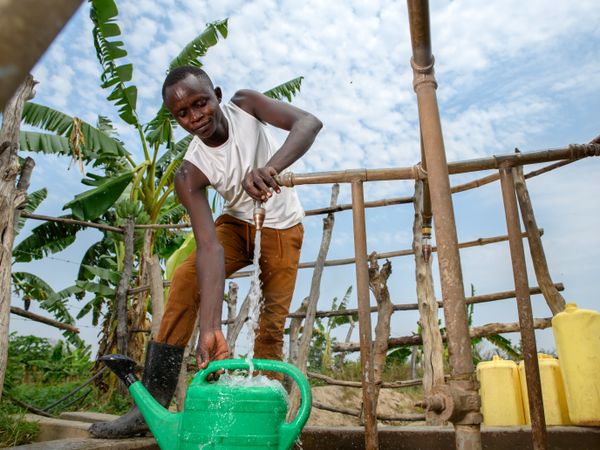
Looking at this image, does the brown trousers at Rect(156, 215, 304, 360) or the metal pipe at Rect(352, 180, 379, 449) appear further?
the brown trousers at Rect(156, 215, 304, 360)

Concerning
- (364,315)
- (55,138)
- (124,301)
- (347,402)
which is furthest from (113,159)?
(364,315)

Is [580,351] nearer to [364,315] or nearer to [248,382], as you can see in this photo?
[364,315]

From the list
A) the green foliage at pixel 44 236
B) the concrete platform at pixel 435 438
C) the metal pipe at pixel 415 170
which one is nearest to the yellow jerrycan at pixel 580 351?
the concrete platform at pixel 435 438

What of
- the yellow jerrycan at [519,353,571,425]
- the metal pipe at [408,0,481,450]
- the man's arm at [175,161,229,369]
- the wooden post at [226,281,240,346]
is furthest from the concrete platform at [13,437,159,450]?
the wooden post at [226,281,240,346]

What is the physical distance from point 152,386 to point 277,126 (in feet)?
3.85

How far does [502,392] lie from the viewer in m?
2.39

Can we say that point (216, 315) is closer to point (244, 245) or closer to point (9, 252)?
point (244, 245)

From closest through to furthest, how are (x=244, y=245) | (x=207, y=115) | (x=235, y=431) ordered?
(x=235, y=431) → (x=207, y=115) → (x=244, y=245)

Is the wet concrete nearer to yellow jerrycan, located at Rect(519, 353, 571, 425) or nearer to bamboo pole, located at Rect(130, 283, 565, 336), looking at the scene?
yellow jerrycan, located at Rect(519, 353, 571, 425)

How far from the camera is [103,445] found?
1948 mm

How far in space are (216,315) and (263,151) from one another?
0.82m

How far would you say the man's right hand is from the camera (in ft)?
5.58

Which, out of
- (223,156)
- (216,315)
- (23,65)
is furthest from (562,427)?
(23,65)

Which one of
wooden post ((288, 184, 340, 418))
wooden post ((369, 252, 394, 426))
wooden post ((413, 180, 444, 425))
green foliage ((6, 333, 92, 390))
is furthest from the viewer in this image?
green foliage ((6, 333, 92, 390))
